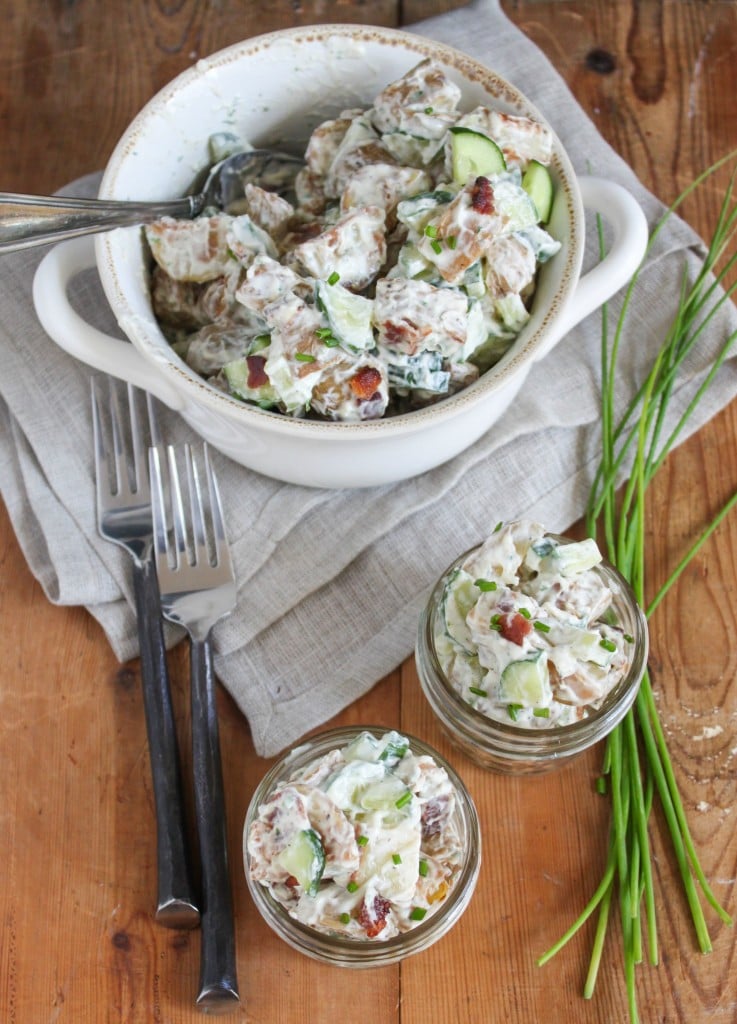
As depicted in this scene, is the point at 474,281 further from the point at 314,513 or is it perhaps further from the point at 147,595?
the point at 147,595

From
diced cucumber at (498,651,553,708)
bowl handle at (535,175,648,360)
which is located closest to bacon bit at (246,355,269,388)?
bowl handle at (535,175,648,360)

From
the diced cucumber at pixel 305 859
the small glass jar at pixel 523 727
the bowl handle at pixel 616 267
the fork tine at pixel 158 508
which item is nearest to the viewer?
Answer: the diced cucumber at pixel 305 859

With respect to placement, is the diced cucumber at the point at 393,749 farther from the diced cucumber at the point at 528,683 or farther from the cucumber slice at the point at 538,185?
the cucumber slice at the point at 538,185

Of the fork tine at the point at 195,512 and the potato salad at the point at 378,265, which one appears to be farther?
the fork tine at the point at 195,512

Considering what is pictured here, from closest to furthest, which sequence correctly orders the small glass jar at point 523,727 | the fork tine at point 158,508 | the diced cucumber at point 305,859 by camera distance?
1. the diced cucumber at point 305,859
2. the small glass jar at point 523,727
3. the fork tine at point 158,508

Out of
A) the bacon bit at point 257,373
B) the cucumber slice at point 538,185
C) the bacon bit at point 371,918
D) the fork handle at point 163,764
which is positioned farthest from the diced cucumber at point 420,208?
the bacon bit at point 371,918

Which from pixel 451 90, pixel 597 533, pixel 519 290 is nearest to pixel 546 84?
pixel 451 90
